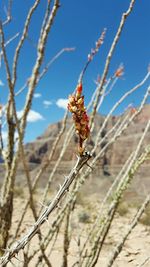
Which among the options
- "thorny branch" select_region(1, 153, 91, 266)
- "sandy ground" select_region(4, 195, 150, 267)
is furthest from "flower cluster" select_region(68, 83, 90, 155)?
"sandy ground" select_region(4, 195, 150, 267)

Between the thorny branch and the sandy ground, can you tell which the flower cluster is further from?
the sandy ground

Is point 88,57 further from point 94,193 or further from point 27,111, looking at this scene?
point 94,193

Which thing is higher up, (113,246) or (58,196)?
(58,196)

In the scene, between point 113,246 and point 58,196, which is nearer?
point 58,196

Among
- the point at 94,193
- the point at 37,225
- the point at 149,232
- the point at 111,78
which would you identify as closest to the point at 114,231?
the point at 149,232

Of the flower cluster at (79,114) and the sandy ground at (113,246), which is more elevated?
the flower cluster at (79,114)

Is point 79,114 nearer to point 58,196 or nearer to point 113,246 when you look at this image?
point 58,196

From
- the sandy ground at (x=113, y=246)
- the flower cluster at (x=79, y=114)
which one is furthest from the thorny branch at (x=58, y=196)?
the sandy ground at (x=113, y=246)

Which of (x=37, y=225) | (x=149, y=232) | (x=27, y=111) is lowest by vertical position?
(x=149, y=232)

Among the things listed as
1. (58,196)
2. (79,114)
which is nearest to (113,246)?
(58,196)

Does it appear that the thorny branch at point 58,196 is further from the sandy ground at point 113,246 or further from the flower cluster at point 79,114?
the sandy ground at point 113,246

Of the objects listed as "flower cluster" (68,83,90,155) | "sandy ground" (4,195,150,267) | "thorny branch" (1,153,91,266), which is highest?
"flower cluster" (68,83,90,155)
